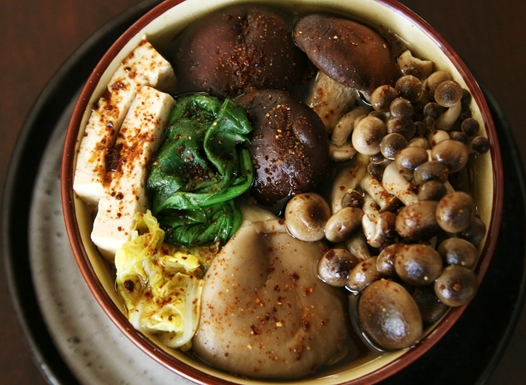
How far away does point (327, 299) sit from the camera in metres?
1.76

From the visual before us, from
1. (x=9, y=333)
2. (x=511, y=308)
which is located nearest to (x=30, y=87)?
(x=9, y=333)

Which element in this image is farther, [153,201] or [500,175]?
[153,201]

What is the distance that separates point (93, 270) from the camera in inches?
64.8

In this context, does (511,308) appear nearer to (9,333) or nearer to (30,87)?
(9,333)

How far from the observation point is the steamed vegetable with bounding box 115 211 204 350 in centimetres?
169

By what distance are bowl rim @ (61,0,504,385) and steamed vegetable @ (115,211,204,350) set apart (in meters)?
0.12

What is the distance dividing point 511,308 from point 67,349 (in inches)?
68.7

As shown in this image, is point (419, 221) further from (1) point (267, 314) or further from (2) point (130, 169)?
(2) point (130, 169)

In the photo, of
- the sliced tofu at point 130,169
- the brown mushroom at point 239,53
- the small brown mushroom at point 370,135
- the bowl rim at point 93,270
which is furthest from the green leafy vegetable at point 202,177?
the small brown mushroom at point 370,135

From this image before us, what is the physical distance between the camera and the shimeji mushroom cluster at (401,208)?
4.88 feet

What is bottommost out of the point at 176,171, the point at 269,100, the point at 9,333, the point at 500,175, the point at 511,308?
the point at 9,333

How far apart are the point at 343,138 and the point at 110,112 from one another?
3.20ft

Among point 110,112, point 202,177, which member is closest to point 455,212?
point 202,177

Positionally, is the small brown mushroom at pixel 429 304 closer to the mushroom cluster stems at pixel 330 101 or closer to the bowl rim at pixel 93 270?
the bowl rim at pixel 93 270
